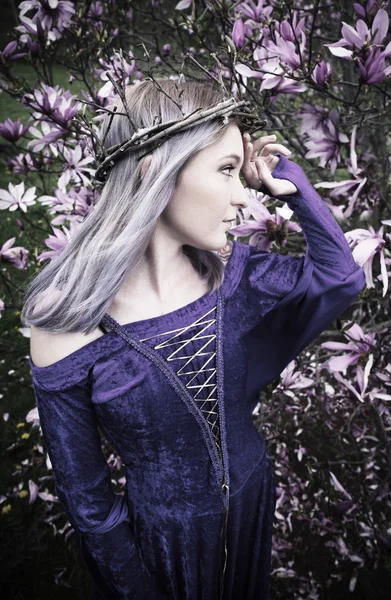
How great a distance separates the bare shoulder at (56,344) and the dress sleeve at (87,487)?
8 cm

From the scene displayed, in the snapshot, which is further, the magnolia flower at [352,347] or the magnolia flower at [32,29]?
the magnolia flower at [32,29]

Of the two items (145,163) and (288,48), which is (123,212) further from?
(288,48)

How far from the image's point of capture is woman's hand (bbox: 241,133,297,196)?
3.74ft

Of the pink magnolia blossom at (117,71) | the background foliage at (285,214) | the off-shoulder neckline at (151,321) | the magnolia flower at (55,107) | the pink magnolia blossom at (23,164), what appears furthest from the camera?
the pink magnolia blossom at (23,164)

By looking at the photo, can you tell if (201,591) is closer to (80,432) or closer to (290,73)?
Result: (80,432)

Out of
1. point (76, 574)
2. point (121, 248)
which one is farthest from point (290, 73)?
point (76, 574)

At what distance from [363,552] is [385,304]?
134 centimetres

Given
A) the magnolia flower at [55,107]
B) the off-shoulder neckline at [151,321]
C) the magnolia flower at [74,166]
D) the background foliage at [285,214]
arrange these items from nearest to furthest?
the off-shoulder neckline at [151,321] → the background foliage at [285,214] → the magnolia flower at [55,107] → the magnolia flower at [74,166]

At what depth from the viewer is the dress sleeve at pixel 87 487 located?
43.3 inches

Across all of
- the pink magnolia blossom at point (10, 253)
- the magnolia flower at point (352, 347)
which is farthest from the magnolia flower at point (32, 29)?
the magnolia flower at point (352, 347)

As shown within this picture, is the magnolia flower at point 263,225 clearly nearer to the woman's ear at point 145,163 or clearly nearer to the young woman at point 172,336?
the young woman at point 172,336

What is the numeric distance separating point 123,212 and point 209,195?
22 cm

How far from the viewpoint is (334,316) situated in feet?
4.11

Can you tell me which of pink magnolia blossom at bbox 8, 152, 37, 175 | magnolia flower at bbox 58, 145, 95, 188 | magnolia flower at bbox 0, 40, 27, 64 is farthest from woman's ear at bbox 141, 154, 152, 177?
pink magnolia blossom at bbox 8, 152, 37, 175
